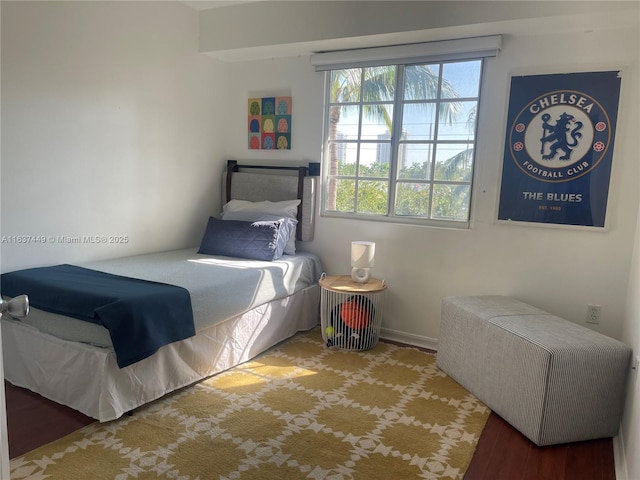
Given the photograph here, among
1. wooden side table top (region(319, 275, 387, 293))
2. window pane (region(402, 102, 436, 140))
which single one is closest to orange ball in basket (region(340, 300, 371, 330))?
wooden side table top (region(319, 275, 387, 293))

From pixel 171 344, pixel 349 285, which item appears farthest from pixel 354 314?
pixel 171 344

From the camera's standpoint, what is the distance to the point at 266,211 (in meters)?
3.69

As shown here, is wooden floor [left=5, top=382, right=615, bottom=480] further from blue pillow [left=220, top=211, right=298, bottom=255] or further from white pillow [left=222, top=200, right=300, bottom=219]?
white pillow [left=222, top=200, right=300, bottom=219]

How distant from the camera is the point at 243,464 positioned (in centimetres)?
195

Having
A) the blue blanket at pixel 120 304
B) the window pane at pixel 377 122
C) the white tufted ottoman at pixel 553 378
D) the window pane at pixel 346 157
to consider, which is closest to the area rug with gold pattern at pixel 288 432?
the white tufted ottoman at pixel 553 378

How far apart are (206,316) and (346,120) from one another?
6.27 ft

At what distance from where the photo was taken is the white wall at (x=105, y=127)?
2658 mm

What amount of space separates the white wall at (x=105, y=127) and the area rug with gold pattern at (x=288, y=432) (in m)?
1.27

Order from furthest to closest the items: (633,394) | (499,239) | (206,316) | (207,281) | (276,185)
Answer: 1. (276,185)
2. (499,239)
3. (207,281)
4. (206,316)
5. (633,394)

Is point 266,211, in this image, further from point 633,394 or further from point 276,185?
point 633,394

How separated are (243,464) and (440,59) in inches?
108

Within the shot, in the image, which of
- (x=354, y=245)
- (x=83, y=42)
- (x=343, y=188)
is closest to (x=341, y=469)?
(x=354, y=245)

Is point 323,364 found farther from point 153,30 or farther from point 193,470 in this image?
point 153,30

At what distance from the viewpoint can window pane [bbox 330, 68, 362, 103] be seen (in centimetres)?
357
